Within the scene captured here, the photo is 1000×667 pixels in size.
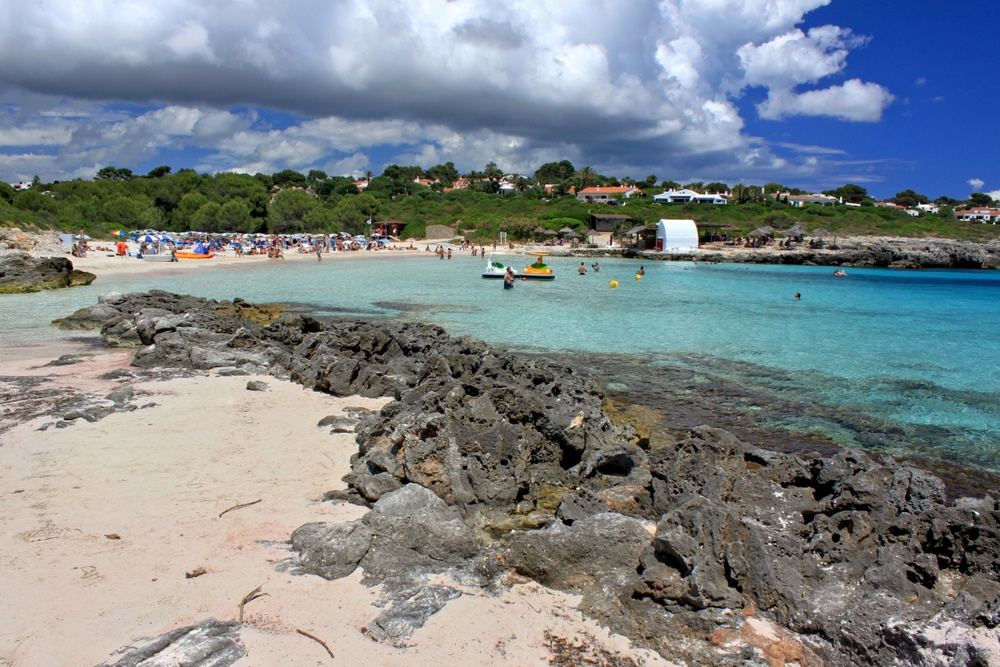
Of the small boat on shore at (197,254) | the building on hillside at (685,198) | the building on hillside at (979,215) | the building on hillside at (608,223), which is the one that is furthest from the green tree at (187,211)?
the building on hillside at (979,215)

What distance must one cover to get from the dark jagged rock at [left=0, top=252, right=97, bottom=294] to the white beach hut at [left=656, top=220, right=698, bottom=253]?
54526 millimetres

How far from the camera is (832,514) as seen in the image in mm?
5504

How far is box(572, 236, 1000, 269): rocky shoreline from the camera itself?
6588 centimetres

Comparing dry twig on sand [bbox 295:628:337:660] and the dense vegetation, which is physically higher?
the dense vegetation

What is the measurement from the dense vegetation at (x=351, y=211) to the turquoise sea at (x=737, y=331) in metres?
29.4

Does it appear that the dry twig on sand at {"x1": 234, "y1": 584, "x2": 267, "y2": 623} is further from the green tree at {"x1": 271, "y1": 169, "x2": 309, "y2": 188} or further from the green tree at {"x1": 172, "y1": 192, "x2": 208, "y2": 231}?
the green tree at {"x1": 271, "y1": 169, "x2": 309, "y2": 188}

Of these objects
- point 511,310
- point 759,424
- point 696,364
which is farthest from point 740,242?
point 759,424

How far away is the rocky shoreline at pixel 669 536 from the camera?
14.1 feet

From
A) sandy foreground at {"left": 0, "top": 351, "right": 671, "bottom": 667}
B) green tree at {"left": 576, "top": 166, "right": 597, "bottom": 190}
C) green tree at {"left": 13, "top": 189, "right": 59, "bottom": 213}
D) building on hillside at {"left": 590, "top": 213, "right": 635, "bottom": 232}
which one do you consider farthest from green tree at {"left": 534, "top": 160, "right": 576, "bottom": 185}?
sandy foreground at {"left": 0, "top": 351, "right": 671, "bottom": 667}

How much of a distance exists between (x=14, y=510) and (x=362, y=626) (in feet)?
13.1

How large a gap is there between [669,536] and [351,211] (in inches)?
3104

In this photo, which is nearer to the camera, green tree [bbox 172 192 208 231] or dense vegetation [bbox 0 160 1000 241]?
dense vegetation [bbox 0 160 1000 241]

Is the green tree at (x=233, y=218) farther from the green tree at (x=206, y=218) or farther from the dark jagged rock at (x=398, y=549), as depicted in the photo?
the dark jagged rock at (x=398, y=549)

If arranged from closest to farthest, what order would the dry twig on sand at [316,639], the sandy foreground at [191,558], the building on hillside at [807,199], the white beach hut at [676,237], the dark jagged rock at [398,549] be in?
1. the dry twig on sand at [316,639]
2. the sandy foreground at [191,558]
3. the dark jagged rock at [398,549]
4. the white beach hut at [676,237]
5. the building on hillside at [807,199]
